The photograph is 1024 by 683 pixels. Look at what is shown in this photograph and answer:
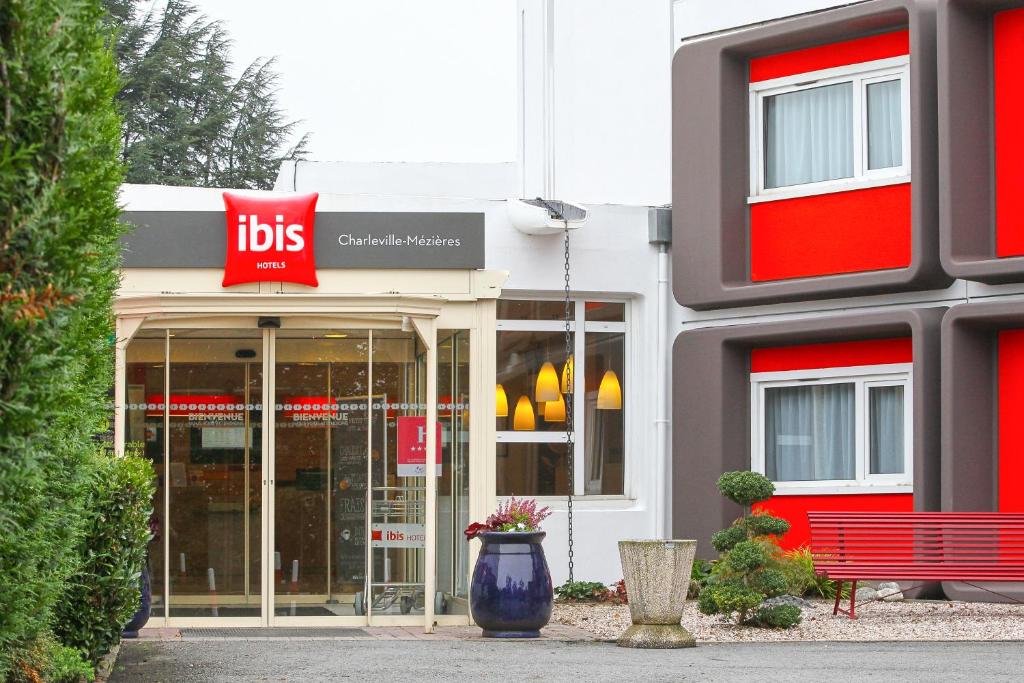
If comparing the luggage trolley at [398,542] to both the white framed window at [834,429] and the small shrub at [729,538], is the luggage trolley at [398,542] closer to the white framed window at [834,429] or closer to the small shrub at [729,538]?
the small shrub at [729,538]

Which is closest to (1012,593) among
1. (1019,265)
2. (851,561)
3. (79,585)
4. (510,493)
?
(851,561)

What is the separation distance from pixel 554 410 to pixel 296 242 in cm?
465

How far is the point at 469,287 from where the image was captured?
14.1m

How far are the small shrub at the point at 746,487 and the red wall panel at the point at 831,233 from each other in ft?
11.8

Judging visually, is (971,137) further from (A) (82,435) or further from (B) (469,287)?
(A) (82,435)

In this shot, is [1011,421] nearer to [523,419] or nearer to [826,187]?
[826,187]

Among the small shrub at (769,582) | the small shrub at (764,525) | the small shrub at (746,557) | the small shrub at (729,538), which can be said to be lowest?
the small shrub at (769,582)

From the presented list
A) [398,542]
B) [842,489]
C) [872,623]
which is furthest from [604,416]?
[872,623]

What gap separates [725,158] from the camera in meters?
17.4

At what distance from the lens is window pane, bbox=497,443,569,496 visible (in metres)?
17.6

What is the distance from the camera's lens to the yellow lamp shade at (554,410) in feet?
58.3

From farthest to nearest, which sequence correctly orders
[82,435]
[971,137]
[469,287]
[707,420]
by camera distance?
[707,420] → [971,137] → [469,287] → [82,435]

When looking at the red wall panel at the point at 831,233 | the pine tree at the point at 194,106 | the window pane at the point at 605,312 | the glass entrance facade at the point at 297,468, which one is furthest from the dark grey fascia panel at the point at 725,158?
Answer: the pine tree at the point at 194,106

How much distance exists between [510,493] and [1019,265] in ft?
19.8
